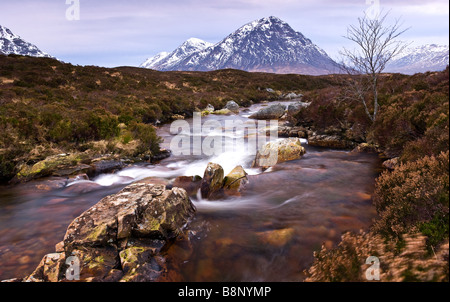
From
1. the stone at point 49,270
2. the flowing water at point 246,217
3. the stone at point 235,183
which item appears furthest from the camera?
the stone at point 235,183

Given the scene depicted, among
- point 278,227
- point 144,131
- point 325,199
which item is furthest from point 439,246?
point 144,131

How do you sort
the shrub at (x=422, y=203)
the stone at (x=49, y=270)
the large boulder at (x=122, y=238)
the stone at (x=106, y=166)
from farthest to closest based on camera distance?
the stone at (x=106, y=166)
the large boulder at (x=122, y=238)
the stone at (x=49, y=270)
the shrub at (x=422, y=203)

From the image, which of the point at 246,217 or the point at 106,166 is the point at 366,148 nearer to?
the point at 246,217

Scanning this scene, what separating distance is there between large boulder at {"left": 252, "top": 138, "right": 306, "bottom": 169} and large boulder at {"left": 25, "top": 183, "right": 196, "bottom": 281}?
219 inches

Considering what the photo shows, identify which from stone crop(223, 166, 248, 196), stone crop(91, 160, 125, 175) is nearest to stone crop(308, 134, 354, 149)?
stone crop(223, 166, 248, 196)

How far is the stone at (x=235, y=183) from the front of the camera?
24.3 feet

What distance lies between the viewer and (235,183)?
767cm

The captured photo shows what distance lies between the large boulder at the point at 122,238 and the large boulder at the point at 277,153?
5568 millimetres

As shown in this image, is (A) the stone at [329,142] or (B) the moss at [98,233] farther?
(A) the stone at [329,142]

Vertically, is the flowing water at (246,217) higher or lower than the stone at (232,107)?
lower

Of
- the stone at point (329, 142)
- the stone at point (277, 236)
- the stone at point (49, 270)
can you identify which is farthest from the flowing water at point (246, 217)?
the stone at point (329, 142)

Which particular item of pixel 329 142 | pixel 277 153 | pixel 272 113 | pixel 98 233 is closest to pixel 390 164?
pixel 277 153

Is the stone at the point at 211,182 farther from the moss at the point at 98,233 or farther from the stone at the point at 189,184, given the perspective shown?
the moss at the point at 98,233

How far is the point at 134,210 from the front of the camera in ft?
14.8
